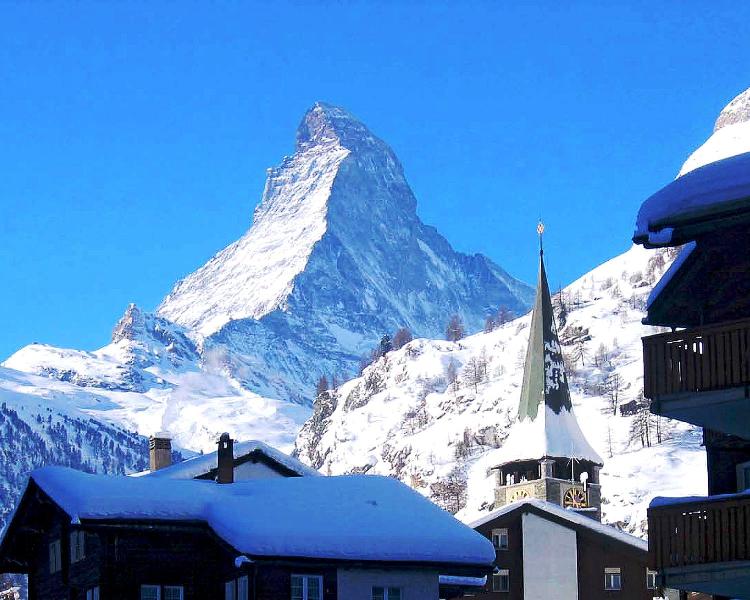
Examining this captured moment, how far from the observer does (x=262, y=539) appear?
39406 millimetres

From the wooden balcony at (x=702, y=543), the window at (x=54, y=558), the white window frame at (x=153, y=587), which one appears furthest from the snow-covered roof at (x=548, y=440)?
the wooden balcony at (x=702, y=543)

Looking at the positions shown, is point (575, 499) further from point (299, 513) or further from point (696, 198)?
point (696, 198)

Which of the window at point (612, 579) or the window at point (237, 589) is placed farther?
the window at point (612, 579)

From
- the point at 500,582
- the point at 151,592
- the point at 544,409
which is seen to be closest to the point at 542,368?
the point at 544,409

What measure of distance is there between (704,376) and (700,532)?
226cm

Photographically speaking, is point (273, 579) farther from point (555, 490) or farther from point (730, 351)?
point (555, 490)

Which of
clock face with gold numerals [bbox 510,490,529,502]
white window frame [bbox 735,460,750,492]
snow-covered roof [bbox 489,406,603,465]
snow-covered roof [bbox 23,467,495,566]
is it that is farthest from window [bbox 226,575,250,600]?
snow-covered roof [bbox 489,406,603,465]

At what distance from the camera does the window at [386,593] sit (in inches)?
1612

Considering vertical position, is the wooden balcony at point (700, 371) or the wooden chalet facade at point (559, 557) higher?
the wooden balcony at point (700, 371)

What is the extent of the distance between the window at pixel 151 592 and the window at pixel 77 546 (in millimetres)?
2875

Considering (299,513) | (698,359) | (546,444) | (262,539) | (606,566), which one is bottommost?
(606,566)

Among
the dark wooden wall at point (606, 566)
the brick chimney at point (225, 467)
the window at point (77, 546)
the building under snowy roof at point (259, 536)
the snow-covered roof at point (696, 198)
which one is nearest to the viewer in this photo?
the snow-covered roof at point (696, 198)

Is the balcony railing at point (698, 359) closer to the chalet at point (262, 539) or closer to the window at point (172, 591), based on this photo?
the chalet at point (262, 539)

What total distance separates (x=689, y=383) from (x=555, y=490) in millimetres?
84708
